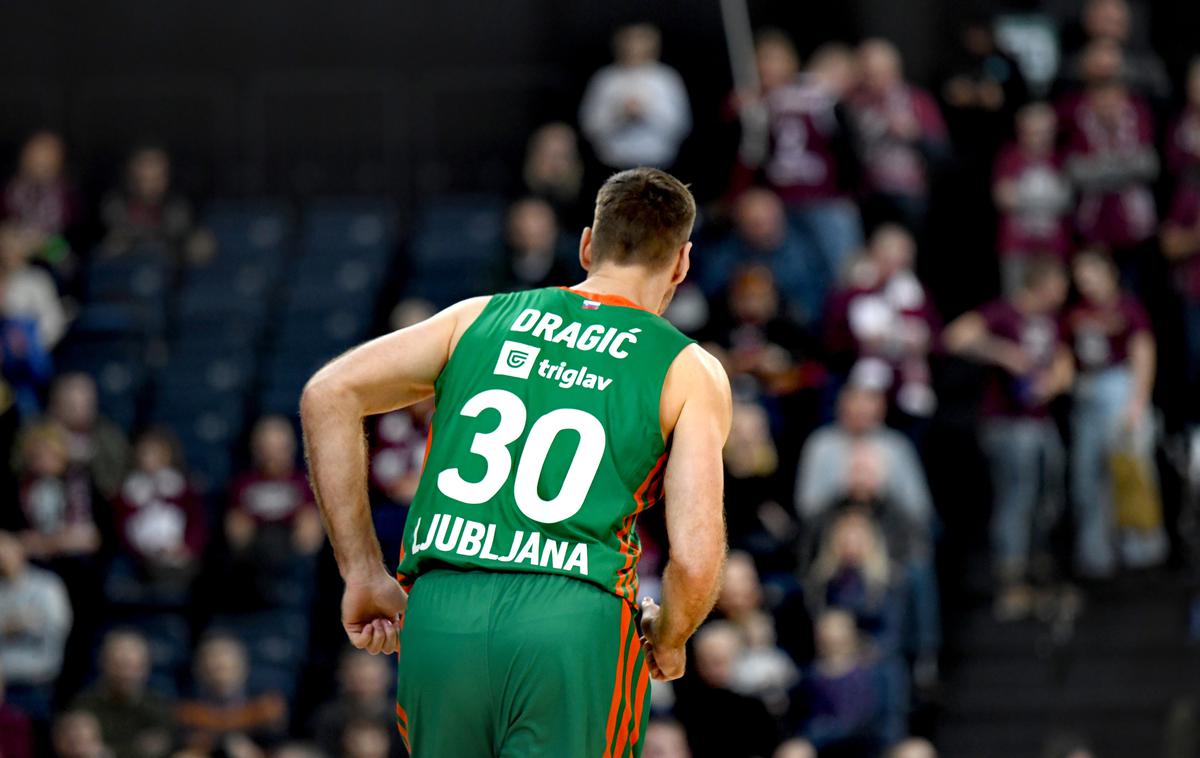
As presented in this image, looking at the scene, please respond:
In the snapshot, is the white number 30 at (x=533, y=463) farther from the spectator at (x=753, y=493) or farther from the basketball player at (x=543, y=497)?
the spectator at (x=753, y=493)

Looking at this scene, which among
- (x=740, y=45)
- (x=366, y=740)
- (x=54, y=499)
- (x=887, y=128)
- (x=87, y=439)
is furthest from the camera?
(x=740, y=45)

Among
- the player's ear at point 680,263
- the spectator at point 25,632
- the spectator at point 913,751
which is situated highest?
the player's ear at point 680,263

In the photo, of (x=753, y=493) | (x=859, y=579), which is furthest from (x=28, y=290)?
(x=859, y=579)

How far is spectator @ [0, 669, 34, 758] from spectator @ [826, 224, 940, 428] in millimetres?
5798

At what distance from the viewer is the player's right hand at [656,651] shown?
16.0 feet

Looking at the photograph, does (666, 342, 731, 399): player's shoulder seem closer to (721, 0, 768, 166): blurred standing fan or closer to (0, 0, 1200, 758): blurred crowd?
(0, 0, 1200, 758): blurred crowd

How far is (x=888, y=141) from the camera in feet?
50.5

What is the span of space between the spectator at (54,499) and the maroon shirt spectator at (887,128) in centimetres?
625

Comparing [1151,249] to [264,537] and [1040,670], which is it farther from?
[264,537]

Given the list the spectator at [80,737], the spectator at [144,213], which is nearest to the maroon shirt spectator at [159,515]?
the spectator at [80,737]

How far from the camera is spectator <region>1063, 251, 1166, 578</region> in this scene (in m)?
13.9

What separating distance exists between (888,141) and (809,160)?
2.06 ft

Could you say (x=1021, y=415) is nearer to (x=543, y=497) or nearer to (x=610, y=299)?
(x=610, y=299)

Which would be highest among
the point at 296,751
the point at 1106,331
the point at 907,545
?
the point at 1106,331
